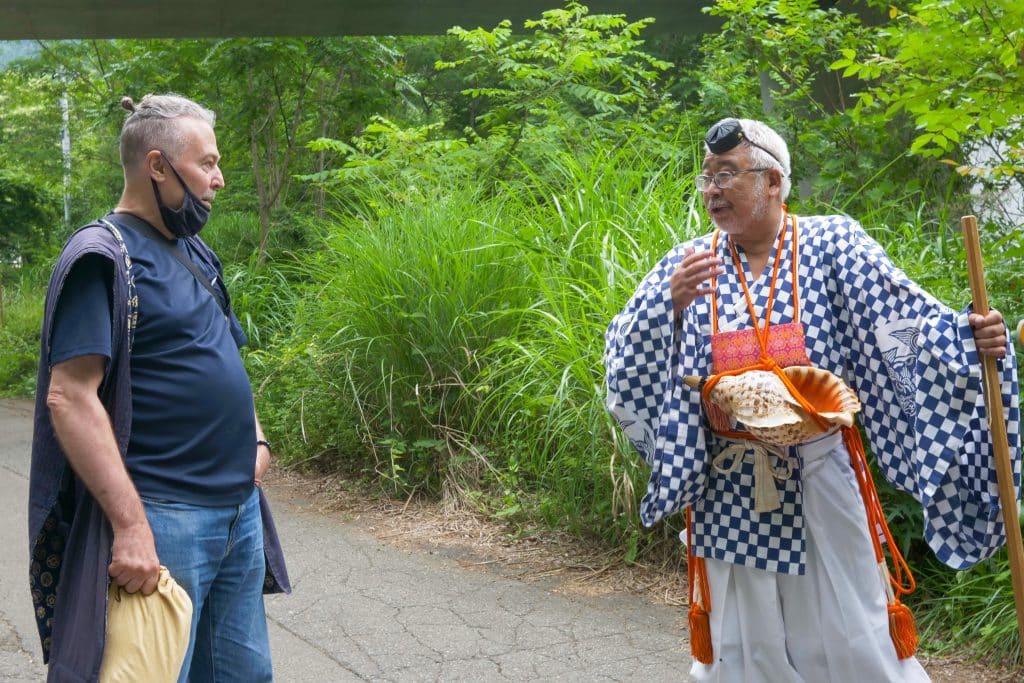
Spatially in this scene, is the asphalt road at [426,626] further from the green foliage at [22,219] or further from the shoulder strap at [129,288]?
the green foliage at [22,219]

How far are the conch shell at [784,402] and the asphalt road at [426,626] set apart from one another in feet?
6.21

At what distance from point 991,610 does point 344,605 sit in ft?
9.41

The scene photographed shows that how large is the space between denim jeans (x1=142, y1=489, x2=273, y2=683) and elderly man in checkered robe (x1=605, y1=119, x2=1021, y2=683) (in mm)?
1106

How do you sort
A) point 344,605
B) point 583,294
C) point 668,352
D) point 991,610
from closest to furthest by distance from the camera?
point 668,352 → point 991,610 → point 344,605 → point 583,294

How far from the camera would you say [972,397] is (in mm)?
3143

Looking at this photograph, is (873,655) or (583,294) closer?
(873,655)


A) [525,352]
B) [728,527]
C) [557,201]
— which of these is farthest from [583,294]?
[728,527]

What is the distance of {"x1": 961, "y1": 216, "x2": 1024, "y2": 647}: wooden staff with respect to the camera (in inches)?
123

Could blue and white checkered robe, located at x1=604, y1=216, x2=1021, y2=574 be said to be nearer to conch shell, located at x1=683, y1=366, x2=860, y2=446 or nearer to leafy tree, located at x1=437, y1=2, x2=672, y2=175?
conch shell, located at x1=683, y1=366, x2=860, y2=446

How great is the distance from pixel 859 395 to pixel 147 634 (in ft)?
6.44

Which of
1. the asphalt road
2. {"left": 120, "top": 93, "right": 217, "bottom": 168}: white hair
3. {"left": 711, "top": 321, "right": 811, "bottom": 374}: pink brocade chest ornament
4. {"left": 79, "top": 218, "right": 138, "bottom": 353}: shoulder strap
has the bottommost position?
the asphalt road

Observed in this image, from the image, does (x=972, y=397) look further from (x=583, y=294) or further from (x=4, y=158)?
(x=4, y=158)

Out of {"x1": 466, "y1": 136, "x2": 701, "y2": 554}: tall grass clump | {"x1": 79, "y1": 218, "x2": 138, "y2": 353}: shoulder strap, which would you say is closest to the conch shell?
{"x1": 79, "y1": 218, "x2": 138, "y2": 353}: shoulder strap

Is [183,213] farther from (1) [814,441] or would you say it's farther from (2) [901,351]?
(2) [901,351]
